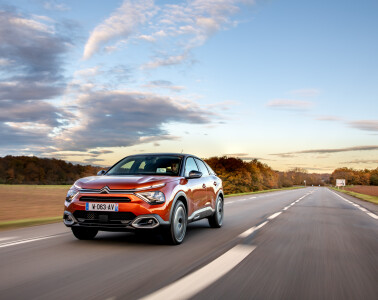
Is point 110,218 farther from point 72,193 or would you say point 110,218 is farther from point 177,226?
point 177,226

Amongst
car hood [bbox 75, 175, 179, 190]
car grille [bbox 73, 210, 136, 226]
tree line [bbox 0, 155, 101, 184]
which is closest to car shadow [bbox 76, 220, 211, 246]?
car grille [bbox 73, 210, 136, 226]

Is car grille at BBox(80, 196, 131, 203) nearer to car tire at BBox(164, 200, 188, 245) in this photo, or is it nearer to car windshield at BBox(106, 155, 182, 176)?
car tire at BBox(164, 200, 188, 245)

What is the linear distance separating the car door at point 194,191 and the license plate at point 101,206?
5.62 feet

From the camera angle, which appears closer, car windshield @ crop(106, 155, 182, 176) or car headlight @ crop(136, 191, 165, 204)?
car headlight @ crop(136, 191, 165, 204)

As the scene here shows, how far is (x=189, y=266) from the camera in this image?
5199 mm

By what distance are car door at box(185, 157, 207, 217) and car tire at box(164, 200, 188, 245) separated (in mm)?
398

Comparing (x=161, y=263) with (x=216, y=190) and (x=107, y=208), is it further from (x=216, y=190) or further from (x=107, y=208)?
(x=216, y=190)

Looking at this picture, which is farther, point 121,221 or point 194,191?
point 194,191

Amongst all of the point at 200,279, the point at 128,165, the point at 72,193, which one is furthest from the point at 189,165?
the point at 200,279

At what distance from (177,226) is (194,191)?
122cm

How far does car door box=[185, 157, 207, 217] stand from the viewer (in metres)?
7.96

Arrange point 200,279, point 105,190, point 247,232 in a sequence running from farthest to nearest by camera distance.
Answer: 1. point 247,232
2. point 105,190
3. point 200,279

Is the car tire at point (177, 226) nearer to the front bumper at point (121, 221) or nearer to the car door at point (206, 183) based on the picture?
the front bumper at point (121, 221)

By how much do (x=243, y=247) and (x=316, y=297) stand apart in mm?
3004
